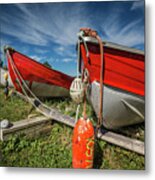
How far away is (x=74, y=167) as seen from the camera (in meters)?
1.63

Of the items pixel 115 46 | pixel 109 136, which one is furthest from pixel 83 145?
pixel 115 46

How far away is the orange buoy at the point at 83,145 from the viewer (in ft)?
5.21

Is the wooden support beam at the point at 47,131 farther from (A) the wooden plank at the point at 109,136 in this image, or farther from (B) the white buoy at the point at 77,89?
(B) the white buoy at the point at 77,89

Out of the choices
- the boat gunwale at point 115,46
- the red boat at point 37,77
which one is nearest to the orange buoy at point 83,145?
the red boat at point 37,77

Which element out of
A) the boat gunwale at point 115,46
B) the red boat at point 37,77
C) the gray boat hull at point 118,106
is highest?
the boat gunwale at point 115,46

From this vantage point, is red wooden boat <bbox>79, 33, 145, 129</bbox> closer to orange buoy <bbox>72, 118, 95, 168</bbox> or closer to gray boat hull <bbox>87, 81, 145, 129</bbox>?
gray boat hull <bbox>87, 81, 145, 129</bbox>

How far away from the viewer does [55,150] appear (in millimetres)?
1708

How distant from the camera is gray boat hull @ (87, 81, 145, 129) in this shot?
1.60 m

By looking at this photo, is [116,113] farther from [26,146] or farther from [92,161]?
[26,146]

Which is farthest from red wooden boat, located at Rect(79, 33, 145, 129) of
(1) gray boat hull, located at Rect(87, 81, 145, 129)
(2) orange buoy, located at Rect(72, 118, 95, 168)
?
(2) orange buoy, located at Rect(72, 118, 95, 168)

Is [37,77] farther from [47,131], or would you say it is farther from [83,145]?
[83,145]

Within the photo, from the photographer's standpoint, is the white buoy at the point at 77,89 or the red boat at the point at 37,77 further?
the red boat at the point at 37,77

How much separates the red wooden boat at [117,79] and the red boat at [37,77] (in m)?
0.16

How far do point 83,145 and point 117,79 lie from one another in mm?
341
